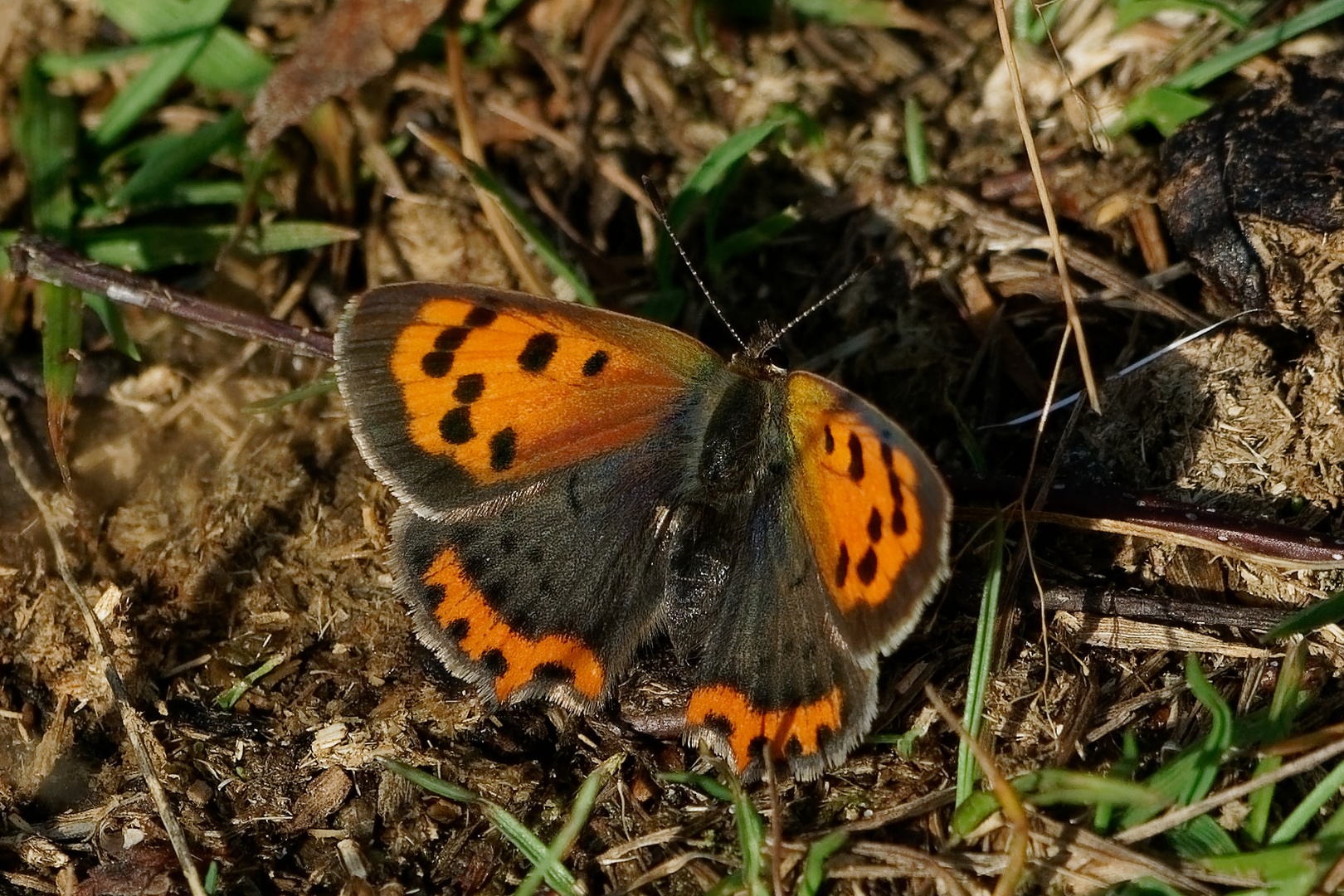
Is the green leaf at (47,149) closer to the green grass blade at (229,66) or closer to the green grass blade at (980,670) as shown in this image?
the green grass blade at (229,66)

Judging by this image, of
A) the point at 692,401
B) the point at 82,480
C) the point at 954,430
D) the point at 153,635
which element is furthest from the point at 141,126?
the point at 954,430

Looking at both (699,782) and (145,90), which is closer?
(699,782)

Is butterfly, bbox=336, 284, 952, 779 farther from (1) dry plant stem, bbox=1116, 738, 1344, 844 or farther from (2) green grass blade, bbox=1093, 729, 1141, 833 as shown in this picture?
(1) dry plant stem, bbox=1116, 738, 1344, 844

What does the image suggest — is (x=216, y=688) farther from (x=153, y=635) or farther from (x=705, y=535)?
(x=705, y=535)

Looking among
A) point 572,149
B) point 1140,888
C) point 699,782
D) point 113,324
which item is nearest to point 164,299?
point 113,324

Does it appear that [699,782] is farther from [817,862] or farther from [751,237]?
[751,237]

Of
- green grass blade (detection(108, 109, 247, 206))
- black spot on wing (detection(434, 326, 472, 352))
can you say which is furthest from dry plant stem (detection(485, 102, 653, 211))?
black spot on wing (detection(434, 326, 472, 352))

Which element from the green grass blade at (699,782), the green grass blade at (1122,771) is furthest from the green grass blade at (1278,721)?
the green grass blade at (699,782)
